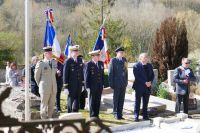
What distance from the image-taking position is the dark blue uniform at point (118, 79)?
9133 mm

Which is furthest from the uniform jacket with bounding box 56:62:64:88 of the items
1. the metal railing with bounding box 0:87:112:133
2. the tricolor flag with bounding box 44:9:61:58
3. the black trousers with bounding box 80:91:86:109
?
the metal railing with bounding box 0:87:112:133

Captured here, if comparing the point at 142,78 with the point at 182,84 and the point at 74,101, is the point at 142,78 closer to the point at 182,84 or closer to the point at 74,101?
the point at 182,84

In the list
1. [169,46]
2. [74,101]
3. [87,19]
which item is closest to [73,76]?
[74,101]

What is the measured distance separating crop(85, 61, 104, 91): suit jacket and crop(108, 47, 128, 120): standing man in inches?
10.7

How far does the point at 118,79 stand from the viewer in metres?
9.20

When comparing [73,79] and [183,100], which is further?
[183,100]

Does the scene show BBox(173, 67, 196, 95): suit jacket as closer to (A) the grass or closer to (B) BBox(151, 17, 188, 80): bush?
(A) the grass

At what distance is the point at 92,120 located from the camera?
2010mm

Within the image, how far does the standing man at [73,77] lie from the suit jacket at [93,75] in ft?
0.84

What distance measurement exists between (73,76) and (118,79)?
97 cm

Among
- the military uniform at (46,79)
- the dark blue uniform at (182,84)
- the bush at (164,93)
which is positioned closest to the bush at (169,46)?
the bush at (164,93)

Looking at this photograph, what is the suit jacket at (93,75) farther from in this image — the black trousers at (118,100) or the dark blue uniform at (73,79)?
the black trousers at (118,100)

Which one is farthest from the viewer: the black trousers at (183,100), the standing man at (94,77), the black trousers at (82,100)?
the black trousers at (82,100)

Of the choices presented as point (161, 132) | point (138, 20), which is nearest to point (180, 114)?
point (161, 132)
